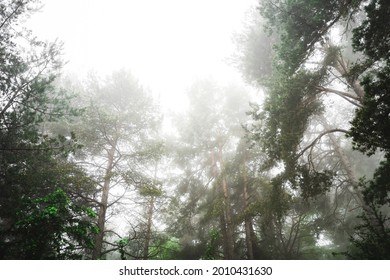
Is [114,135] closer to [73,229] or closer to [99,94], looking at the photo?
[99,94]

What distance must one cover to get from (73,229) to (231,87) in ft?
48.4

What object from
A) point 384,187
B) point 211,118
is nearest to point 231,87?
point 211,118

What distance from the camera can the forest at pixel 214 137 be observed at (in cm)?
516

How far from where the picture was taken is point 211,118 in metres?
16.5

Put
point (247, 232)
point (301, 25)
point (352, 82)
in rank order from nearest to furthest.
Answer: point (352, 82) → point (301, 25) → point (247, 232)

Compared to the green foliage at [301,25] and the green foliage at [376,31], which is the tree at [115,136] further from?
the green foliage at [376,31]

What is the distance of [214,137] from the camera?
15766 millimetres

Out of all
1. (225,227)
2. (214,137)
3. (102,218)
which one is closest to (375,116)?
(225,227)

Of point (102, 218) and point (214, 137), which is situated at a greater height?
point (214, 137)

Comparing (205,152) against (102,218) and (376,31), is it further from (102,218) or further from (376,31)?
(376,31)

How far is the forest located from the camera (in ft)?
16.9

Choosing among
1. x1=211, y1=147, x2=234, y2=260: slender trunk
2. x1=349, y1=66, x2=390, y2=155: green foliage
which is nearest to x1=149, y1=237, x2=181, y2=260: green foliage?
x1=211, y1=147, x2=234, y2=260: slender trunk

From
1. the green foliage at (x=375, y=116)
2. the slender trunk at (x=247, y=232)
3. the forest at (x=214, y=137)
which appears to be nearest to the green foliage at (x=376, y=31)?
the forest at (x=214, y=137)

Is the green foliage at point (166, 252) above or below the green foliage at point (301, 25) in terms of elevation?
below
